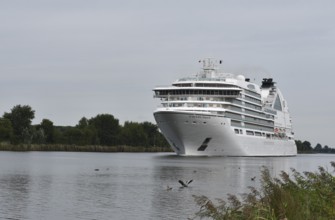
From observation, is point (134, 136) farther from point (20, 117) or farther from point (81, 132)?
point (20, 117)

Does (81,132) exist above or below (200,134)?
above

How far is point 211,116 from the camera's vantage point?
325ft

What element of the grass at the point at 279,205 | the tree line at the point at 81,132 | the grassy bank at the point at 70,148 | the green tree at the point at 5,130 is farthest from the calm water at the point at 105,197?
the tree line at the point at 81,132

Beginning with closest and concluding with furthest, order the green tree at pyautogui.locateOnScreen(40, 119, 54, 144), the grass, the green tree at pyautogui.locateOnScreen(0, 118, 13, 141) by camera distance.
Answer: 1. the grass
2. the green tree at pyautogui.locateOnScreen(0, 118, 13, 141)
3. the green tree at pyautogui.locateOnScreen(40, 119, 54, 144)

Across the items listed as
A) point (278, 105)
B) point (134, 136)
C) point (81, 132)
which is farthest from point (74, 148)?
point (278, 105)

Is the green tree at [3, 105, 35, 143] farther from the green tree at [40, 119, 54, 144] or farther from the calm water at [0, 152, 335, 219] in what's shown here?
the calm water at [0, 152, 335, 219]

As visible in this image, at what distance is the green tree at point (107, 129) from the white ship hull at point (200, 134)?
255 ft

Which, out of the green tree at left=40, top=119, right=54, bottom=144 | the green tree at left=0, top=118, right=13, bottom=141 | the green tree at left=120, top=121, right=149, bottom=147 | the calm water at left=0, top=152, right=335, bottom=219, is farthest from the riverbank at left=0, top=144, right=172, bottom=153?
the calm water at left=0, top=152, right=335, bottom=219

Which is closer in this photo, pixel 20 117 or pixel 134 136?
pixel 20 117

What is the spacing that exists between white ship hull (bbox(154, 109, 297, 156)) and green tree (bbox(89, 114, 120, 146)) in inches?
3061

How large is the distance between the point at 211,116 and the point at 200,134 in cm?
328

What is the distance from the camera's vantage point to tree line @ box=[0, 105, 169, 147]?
507 feet

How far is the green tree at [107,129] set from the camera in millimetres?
184625

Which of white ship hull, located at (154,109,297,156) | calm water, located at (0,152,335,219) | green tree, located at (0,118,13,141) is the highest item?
green tree, located at (0,118,13,141)
